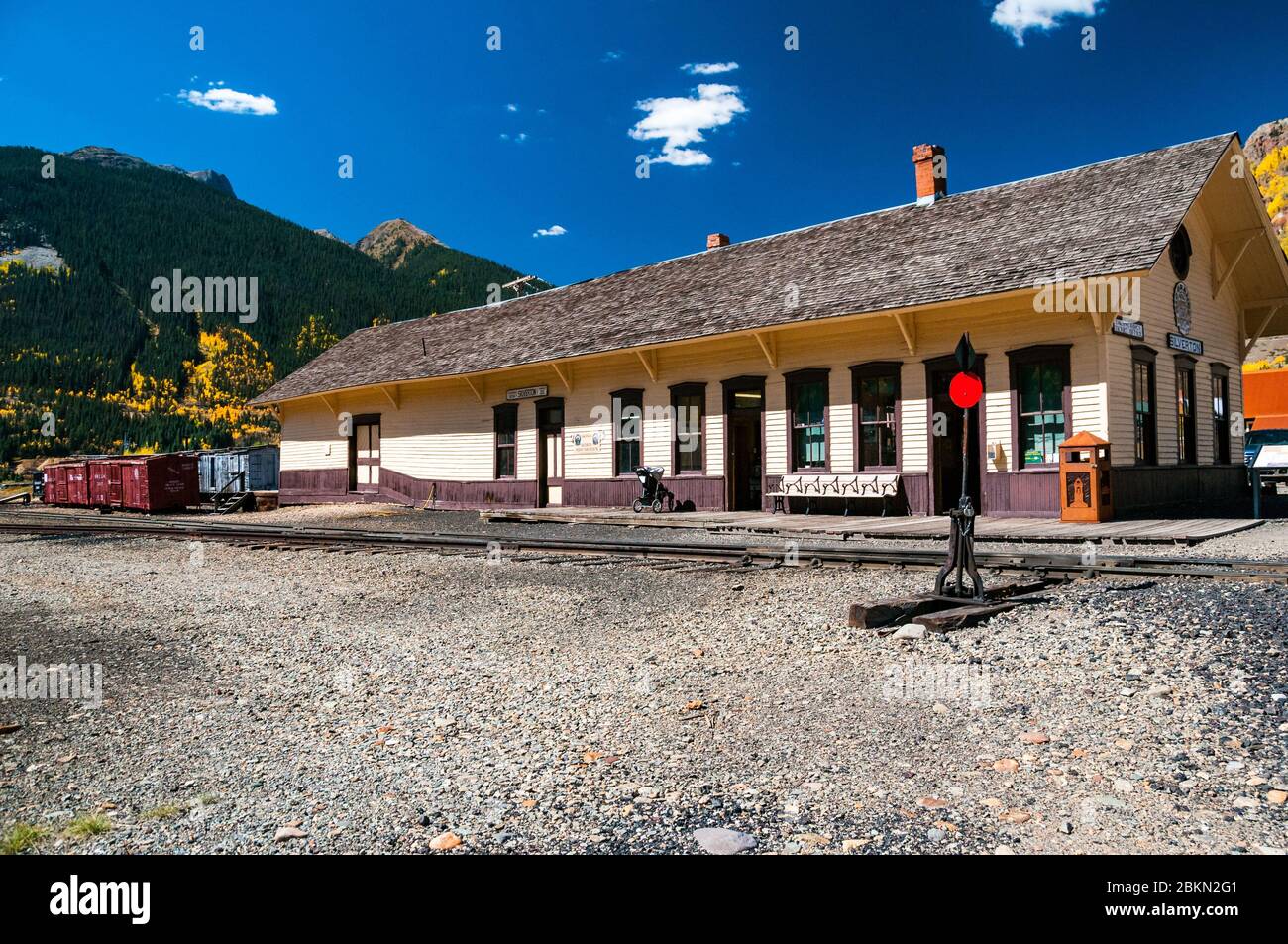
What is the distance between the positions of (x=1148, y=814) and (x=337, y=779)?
10.9ft

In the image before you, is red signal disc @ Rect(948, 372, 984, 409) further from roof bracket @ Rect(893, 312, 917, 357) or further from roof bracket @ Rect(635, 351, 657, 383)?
roof bracket @ Rect(635, 351, 657, 383)

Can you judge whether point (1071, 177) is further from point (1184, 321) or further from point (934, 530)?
point (934, 530)

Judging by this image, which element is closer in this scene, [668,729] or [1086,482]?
[668,729]

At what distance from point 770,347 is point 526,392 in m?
8.21

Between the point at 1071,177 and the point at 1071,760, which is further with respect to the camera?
the point at 1071,177

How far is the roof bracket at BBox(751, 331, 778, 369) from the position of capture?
62.0 ft

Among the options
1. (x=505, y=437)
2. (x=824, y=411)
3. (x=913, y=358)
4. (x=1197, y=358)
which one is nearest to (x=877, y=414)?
(x=824, y=411)

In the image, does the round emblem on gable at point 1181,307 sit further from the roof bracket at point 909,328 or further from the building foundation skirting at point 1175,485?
the roof bracket at point 909,328

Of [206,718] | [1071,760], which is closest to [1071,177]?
[1071,760]

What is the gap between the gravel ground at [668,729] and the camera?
3.14 m

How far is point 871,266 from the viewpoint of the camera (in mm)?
18828

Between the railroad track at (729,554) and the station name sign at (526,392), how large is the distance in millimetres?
8926

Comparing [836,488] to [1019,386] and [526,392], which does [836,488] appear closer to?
[1019,386]
